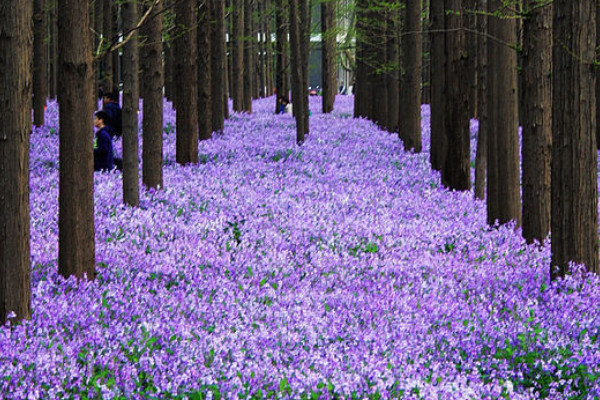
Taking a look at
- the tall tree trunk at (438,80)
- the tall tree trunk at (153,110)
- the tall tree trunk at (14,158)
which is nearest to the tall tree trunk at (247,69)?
the tall tree trunk at (438,80)

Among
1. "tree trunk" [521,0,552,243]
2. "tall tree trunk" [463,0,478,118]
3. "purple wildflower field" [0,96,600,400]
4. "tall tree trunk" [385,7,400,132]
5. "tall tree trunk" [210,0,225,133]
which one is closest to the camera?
"purple wildflower field" [0,96,600,400]

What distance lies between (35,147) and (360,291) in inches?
650

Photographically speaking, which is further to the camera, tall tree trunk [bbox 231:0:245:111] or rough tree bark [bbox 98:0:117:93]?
tall tree trunk [bbox 231:0:245:111]

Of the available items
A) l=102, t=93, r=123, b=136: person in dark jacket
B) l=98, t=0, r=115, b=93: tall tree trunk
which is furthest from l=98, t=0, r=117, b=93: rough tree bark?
l=102, t=93, r=123, b=136: person in dark jacket

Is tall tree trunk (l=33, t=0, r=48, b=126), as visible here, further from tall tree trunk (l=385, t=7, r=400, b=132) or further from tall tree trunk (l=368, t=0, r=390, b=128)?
tall tree trunk (l=368, t=0, r=390, b=128)

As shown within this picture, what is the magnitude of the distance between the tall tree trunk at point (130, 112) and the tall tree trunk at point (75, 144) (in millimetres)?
3671

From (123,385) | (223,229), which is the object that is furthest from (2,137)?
(223,229)

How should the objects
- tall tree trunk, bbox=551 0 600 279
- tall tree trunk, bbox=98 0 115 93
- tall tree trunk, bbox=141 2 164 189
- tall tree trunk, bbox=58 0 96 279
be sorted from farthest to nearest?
1. tall tree trunk, bbox=98 0 115 93
2. tall tree trunk, bbox=141 2 164 189
3. tall tree trunk, bbox=551 0 600 279
4. tall tree trunk, bbox=58 0 96 279

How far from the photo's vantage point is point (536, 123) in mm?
10422

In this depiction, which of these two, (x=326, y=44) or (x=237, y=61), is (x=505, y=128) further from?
(x=326, y=44)

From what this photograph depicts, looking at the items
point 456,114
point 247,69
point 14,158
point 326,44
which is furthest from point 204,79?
point 326,44

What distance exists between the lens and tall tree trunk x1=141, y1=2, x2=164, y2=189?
13445mm

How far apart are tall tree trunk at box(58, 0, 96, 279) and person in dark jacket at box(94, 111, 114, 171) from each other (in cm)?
913

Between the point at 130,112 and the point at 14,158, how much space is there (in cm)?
552
